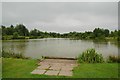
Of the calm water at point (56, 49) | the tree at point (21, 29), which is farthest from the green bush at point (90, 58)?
the tree at point (21, 29)

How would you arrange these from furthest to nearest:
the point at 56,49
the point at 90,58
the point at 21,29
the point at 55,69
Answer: the point at 21,29 → the point at 56,49 → the point at 90,58 → the point at 55,69

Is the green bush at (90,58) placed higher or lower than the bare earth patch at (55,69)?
higher

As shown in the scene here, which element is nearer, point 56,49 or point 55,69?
point 55,69

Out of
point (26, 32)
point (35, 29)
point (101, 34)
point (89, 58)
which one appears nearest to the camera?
point (89, 58)

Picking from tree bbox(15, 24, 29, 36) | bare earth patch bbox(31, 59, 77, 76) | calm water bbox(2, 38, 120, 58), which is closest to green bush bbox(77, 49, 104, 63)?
bare earth patch bbox(31, 59, 77, 76)

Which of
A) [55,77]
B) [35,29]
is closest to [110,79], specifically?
[55,77]

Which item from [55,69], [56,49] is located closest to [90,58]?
[55,69]

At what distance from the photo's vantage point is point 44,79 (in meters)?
4.53

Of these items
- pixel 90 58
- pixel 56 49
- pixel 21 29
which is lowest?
pixel 56 49

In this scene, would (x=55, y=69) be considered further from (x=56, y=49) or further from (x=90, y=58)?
(x=56, y=49)

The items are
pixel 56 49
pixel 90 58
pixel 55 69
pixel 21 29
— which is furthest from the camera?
pixel 21 29

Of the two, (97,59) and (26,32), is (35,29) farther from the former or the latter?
(97,59)

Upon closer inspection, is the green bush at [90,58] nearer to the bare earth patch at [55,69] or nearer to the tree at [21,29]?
the bare earth patch at [55,69]

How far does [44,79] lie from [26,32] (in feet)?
206
